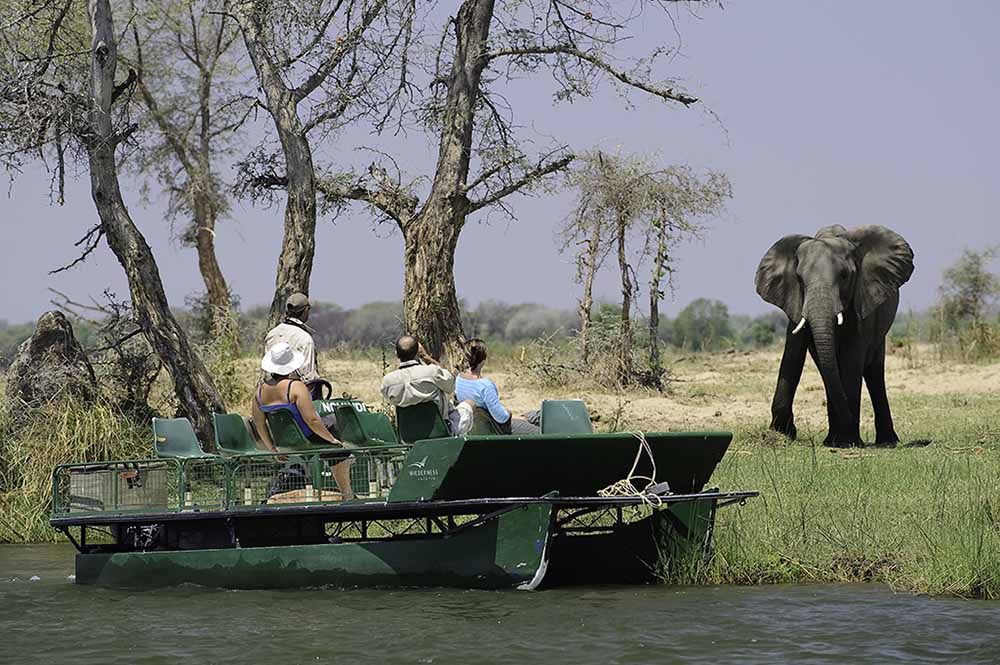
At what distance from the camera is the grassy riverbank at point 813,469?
38.5ft

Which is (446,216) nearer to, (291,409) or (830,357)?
(830,357)

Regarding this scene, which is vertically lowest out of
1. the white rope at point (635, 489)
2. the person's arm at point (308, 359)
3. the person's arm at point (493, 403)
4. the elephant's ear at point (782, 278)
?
the white rope at point (635, 489)

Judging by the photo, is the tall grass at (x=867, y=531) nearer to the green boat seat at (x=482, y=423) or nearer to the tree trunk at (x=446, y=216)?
the green boat seat at (x=482, y=423)

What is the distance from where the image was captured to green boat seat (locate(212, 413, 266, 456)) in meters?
12.2

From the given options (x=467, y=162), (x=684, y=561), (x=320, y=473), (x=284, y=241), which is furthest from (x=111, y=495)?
(x=467, y=162)

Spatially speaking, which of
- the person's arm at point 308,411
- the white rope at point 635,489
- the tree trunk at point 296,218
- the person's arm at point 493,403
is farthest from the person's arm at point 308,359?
the tree trunk at point 296,218

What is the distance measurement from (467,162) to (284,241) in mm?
2756

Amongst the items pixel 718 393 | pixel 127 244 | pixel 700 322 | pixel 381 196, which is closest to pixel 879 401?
pixel 718 393

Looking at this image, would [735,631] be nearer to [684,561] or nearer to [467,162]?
[684,561]

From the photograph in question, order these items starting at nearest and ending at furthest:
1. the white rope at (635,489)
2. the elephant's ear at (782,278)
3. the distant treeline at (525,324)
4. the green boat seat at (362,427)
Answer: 1. the white rope at (635,489)
2. the green boat seat at (362,427)
3. the elephant's ear at (782,278)
4. the distant treeline at (525,324)

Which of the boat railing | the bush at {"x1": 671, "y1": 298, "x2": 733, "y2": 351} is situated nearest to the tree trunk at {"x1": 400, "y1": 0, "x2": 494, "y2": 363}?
the boat railing

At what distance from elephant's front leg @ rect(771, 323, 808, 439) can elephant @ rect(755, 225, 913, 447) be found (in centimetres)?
1

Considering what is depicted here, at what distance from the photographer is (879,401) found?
797 inches

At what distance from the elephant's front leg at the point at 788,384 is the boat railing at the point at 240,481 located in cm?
881
